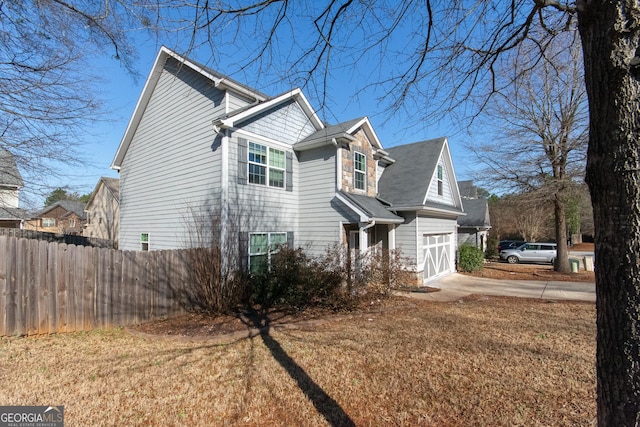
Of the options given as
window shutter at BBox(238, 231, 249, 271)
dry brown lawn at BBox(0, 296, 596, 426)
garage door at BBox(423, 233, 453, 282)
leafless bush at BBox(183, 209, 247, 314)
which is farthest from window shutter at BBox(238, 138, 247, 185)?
garage door at BBox(423, 233, 453, 282)

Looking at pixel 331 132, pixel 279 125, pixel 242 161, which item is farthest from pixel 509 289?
pixel 242 161

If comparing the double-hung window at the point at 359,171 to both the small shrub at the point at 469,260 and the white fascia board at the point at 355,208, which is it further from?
the small shrub at the point at 469,260

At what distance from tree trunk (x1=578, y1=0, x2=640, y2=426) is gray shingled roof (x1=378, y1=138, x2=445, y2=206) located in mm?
10137

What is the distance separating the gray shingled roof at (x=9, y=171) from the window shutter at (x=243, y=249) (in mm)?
6121

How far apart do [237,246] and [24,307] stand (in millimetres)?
4842

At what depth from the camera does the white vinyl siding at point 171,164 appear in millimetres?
9883

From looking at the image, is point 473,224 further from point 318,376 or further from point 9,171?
point 9,171

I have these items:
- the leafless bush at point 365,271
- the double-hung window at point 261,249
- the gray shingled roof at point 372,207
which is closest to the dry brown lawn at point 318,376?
the leafless bush at point 365,271

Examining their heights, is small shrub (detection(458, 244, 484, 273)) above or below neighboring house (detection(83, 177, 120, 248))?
below

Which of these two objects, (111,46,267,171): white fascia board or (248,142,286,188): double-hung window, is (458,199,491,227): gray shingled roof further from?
(111,46,267,171): white fascia board

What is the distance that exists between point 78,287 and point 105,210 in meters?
21.3

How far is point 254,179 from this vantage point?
10188mm

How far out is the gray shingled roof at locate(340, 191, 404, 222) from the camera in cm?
1031

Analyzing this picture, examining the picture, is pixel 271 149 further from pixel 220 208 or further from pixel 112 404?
pixel 112 404
